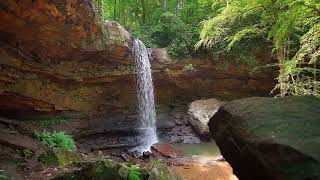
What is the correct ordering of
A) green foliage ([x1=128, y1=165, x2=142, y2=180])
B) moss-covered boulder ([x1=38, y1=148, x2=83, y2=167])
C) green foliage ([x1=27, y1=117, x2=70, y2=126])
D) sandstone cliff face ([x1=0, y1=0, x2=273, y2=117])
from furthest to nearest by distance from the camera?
green foliage ([x1=27, y1=117, x2=70, y2=126]) → sandstone cliff face ([x1=0, y1=0, x2=273, y2=117]) → moss-covered boulder ([x1=38, y1=148, x2=83, y2=167]) → green foliage ([x1=128, y1=165, x2=142, y2=180])

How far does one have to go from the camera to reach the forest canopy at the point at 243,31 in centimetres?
805

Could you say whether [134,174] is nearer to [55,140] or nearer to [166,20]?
[55,140]

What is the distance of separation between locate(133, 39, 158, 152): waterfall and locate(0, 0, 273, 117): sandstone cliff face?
0.35 meters

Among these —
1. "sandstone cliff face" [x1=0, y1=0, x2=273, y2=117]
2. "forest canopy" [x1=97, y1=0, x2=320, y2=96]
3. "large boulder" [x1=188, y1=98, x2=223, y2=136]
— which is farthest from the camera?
"large boulder" [x1=188, y1=98, x2=223, y2=136]

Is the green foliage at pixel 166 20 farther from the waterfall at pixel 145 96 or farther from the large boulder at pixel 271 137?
the large boulder at pixel 271 137

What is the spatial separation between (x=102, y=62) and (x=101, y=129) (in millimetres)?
2957

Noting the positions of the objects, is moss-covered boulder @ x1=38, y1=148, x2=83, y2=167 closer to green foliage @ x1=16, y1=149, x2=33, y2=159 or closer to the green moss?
green foliage @ x1=16, y1=149, x2=33, y2=159

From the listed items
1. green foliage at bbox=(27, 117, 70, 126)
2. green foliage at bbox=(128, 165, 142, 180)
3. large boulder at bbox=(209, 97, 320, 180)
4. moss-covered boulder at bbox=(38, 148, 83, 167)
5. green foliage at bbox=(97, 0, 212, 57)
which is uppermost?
green foliage at bbox=(97, 0, 212, 57)

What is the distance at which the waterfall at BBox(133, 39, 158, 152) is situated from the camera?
14.0 m

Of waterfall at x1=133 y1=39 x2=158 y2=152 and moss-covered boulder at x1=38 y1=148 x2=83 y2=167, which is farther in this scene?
waterfall at x1=133 y1=39 x2=158 y2=152

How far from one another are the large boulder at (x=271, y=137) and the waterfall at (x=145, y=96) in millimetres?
10503

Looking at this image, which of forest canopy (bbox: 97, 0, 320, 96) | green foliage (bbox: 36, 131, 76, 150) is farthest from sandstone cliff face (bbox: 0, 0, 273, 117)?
green foliage (bbox: 36, 131, 76, 150)

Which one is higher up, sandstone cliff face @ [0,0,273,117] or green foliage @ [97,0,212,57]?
green foliage @ [97,0,212,57]

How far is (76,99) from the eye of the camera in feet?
45.0
